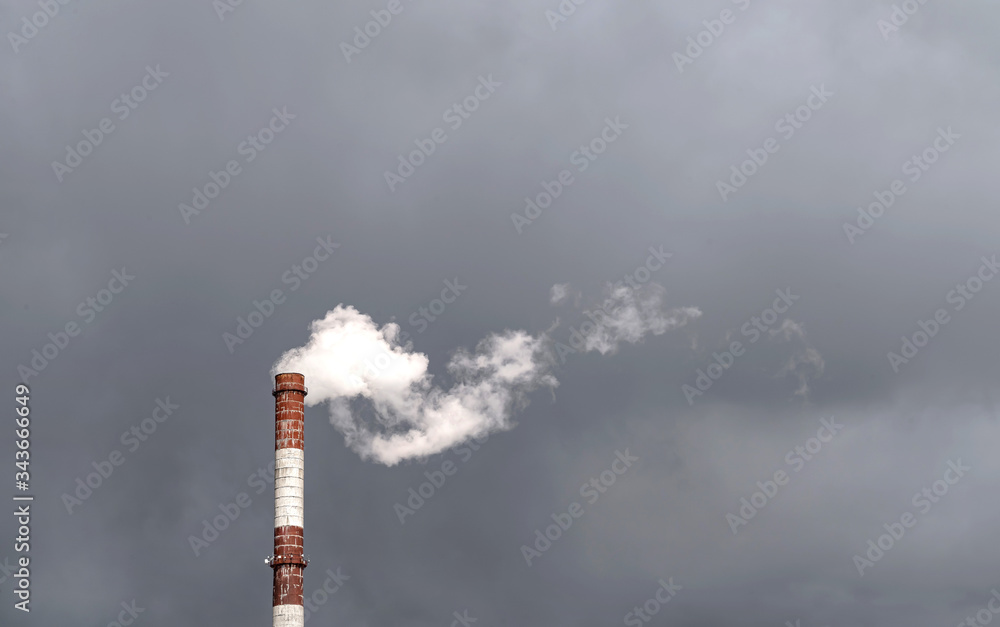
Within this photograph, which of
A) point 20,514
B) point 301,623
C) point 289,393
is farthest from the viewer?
point 289,393

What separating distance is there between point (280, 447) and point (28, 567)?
80.9 ft

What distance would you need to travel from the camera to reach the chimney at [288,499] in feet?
273

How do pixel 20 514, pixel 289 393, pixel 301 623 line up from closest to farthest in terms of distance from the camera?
pixel 20 514 → pixel 301 623 → pixel 289 393

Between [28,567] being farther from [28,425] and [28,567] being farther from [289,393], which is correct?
[289,393]

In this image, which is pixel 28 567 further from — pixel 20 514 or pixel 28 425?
pixel 28 425

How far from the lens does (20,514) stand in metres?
63.3

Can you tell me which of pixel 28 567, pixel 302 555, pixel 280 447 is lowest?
pixel 28 567

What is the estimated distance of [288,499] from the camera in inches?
3378

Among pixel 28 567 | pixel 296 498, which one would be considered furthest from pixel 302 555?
pixel 28 567

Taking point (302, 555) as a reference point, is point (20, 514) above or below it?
below

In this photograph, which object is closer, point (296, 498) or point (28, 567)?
point (28, 567)

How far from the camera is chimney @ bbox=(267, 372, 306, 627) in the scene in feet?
273

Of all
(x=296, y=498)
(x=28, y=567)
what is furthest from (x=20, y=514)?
(x=296, y=498)

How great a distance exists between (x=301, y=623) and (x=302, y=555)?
5.10 metres
